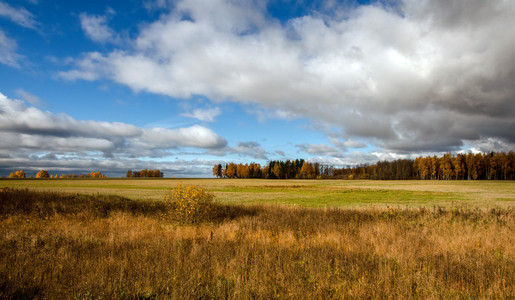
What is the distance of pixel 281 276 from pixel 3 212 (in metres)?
20.5

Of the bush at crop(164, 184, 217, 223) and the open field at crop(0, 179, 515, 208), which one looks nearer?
the bush at crop(164, 184, 217, 223)

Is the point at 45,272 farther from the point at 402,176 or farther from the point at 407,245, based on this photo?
the point at 402,176

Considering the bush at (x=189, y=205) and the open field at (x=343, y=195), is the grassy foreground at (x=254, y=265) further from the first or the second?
the open field at (x=343, y=195)

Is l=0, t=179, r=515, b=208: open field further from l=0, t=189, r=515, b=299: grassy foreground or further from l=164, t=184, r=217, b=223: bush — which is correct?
l=0, t=189, r=515, b=299: grassy foreground

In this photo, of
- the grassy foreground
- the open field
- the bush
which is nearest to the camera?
the grassy foreground

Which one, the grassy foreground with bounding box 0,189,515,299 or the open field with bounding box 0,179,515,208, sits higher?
the grassy foreground with bounding box 0,189,515,299

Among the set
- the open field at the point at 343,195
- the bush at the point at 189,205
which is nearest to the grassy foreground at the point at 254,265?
the bush at the point at 189,205

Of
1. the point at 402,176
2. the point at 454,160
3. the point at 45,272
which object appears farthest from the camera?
the point at 402,176

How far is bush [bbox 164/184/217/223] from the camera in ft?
53.7

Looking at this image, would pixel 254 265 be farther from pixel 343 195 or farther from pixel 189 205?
pixel 343 195

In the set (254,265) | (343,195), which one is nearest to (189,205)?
(254,265)

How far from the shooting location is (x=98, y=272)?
6.98 m

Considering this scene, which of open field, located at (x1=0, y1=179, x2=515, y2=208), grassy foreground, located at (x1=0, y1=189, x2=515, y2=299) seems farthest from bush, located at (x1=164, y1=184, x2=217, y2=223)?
open field, located at (x1=0, y1=179, x2=515, y2=208)

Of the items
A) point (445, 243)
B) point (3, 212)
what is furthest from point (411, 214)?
point (3, 212)
